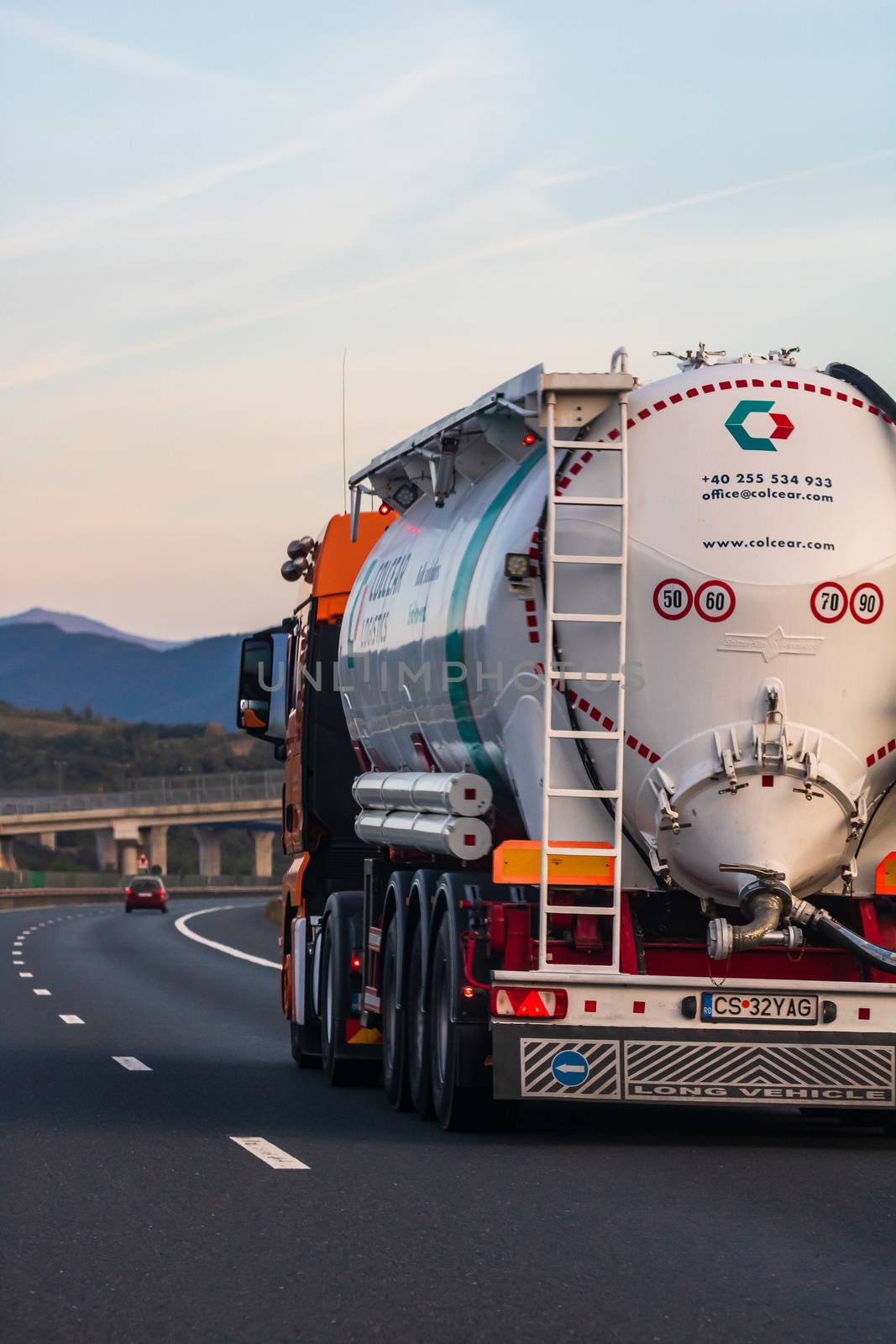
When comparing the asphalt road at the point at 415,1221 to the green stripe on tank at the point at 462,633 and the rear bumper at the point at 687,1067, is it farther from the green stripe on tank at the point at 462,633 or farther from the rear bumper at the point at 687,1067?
the green stripe on tank at the point at 462,633

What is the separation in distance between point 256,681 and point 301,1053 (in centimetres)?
331

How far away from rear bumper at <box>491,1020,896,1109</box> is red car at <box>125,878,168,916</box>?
7415 cm

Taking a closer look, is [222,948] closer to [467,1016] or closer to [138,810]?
[467,1016]

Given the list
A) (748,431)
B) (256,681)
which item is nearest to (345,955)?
(256,681)

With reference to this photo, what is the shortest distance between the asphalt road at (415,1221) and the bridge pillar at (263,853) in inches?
5659

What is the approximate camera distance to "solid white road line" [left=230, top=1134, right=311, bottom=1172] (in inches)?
437

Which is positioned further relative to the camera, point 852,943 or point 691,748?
point 852,943

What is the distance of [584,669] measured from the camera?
39.3ft

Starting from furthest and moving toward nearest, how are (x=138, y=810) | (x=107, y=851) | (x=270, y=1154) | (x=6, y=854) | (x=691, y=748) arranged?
1. (x=6, y=854)
2. (x=107, y=851)
3. (x=138, y=810)
4. (x=691, y=748)
5. (x=270, y=1154)

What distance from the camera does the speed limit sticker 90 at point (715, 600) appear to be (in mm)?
11836

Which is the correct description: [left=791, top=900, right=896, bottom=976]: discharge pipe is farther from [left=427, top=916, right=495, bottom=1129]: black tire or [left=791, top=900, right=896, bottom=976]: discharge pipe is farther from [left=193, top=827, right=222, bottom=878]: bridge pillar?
[left=193, top=827, right=222, bottom=878]: bridge pillar

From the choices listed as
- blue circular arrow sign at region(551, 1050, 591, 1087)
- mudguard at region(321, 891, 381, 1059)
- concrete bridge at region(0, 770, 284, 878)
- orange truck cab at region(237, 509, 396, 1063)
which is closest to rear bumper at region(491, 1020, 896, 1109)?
blue circular arrow sign at region(551, 1050, 591, 1087)

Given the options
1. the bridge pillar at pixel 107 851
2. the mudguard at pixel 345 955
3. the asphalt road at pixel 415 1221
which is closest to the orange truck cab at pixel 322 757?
the mudguard at pixel 345 955

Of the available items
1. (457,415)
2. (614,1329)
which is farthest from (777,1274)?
(457,415)
